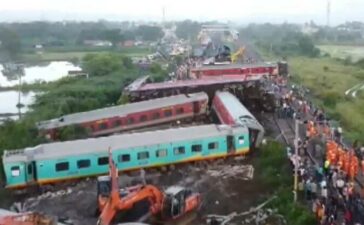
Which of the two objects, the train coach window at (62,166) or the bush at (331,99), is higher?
the train coach window at (62,166)

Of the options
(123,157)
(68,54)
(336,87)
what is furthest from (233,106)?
(68,54)

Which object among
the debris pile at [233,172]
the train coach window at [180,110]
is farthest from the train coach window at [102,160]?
the train coach window at [180,110]

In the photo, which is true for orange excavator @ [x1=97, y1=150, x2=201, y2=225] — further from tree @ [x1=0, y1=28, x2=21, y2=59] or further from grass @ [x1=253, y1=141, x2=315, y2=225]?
tree @ [x1=0, y1=28, x2=21, y2=59]

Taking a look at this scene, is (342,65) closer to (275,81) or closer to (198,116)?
(275,81)

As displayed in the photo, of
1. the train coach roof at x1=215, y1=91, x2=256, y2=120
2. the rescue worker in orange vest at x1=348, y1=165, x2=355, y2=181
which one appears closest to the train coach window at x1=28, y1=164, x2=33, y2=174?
the train coach roof at x1=215, y1=91, x2=256, y2=120

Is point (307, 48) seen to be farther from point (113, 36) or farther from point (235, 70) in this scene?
point (235, 70)

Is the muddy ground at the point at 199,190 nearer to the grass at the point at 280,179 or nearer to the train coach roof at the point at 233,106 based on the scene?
the grass at the point at 280,179

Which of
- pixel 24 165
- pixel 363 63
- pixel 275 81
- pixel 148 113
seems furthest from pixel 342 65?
pixel 24 165
